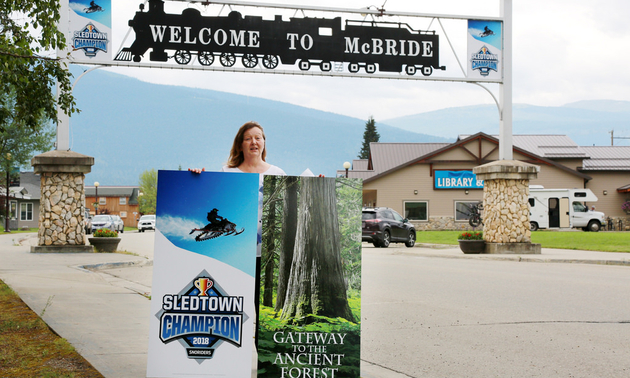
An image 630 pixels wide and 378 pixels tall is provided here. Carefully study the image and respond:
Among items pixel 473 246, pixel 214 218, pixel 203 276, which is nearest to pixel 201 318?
pixel 203 276

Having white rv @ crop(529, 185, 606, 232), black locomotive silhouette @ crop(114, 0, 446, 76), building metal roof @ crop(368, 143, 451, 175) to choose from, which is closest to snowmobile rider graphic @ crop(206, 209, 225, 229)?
black locomotive silhouette @ crop(114, 0, 446, 76)

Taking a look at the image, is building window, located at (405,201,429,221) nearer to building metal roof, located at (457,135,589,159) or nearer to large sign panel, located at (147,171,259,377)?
building metal roof, located at (457,135,589,159)

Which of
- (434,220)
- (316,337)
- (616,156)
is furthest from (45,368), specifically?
(616,156)

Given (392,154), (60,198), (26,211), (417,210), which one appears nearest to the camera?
(60,198)

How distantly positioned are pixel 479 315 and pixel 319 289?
190 inches

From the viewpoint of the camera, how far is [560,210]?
4031 cm

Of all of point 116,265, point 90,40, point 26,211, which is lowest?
point 116,265

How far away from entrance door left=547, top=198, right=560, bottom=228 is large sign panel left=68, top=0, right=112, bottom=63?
3120cm

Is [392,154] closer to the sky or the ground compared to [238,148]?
closer to the sky

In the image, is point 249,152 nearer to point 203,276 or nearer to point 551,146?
point 203,276

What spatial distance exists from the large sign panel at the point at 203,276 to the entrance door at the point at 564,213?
39.3 m

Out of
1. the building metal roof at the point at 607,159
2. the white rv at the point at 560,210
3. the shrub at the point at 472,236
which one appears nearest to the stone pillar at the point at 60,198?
the shrub at the point at 472,236

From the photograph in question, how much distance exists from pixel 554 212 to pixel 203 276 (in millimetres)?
40004

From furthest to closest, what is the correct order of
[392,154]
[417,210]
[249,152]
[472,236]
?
[392,154] < [417,210] < [472,236] < [249,152]
